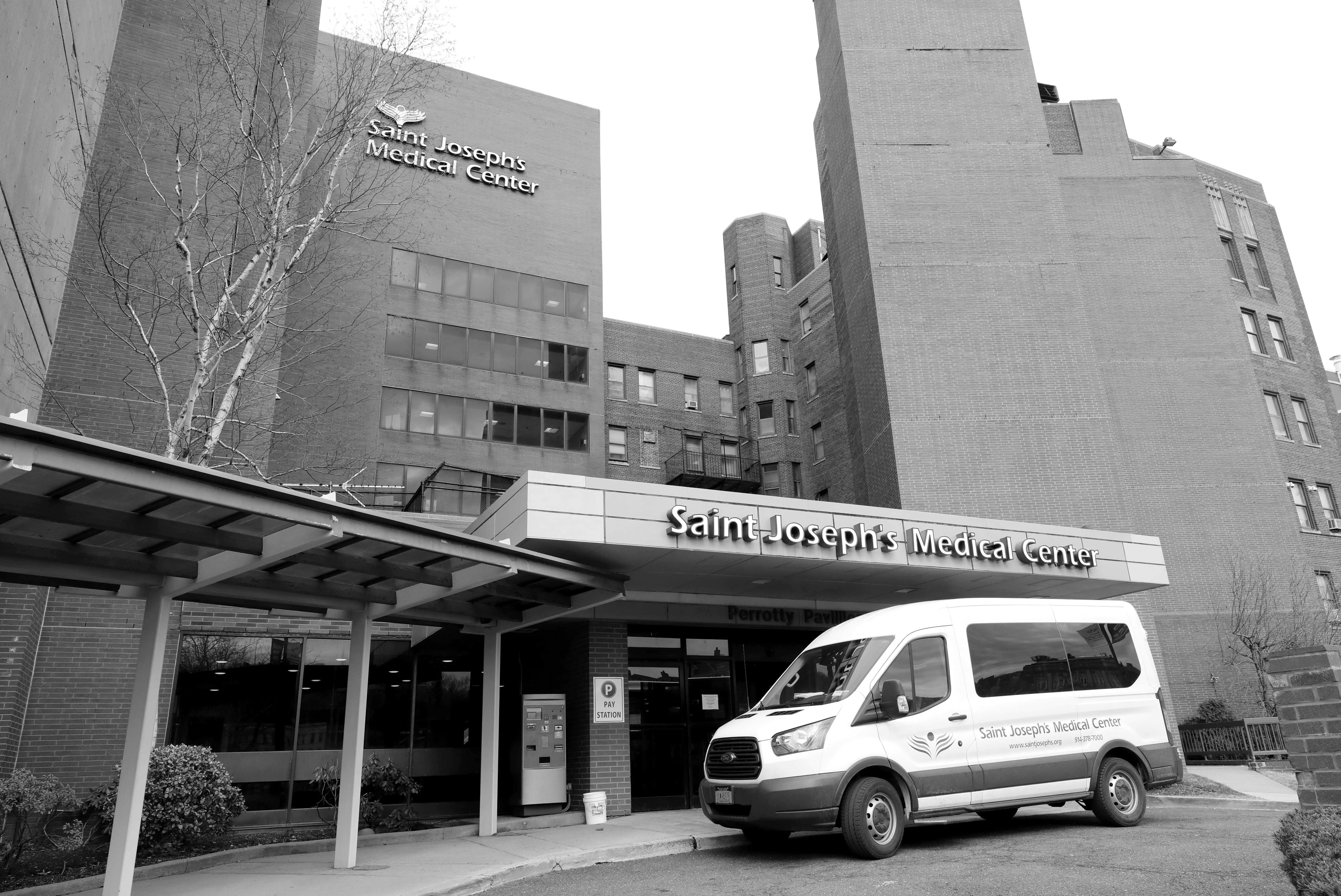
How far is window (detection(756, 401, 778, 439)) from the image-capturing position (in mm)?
44562

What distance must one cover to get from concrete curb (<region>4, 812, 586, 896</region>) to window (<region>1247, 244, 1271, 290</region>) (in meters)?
37.5

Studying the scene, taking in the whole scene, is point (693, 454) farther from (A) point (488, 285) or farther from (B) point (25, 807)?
(B) point (25, 807)

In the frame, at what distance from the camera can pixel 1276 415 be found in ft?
116

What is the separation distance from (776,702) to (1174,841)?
445 centimetres

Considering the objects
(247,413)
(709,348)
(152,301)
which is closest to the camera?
(152,301)

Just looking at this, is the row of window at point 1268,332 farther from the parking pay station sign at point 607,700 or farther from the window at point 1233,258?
the parking pay station sign at point 607,700

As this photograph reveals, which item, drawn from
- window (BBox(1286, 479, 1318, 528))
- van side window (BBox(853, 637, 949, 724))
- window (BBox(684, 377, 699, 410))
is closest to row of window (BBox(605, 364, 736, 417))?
window (BBox(684, 377, 699, 410))

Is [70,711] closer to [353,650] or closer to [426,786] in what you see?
[426,786]

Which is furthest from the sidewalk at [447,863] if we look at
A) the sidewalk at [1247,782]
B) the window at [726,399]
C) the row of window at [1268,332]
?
the row of window at [1268,332]

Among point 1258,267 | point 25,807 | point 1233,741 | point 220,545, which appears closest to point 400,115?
point 25,807

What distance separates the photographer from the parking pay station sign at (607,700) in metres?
14.7

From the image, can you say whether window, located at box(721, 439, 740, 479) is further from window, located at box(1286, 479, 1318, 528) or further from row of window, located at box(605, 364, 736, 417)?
window, located at box(1286, 479, 1318, 528)

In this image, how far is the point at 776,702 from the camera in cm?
1130

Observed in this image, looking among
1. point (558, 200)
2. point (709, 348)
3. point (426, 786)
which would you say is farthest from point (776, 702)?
point (709, 348)
